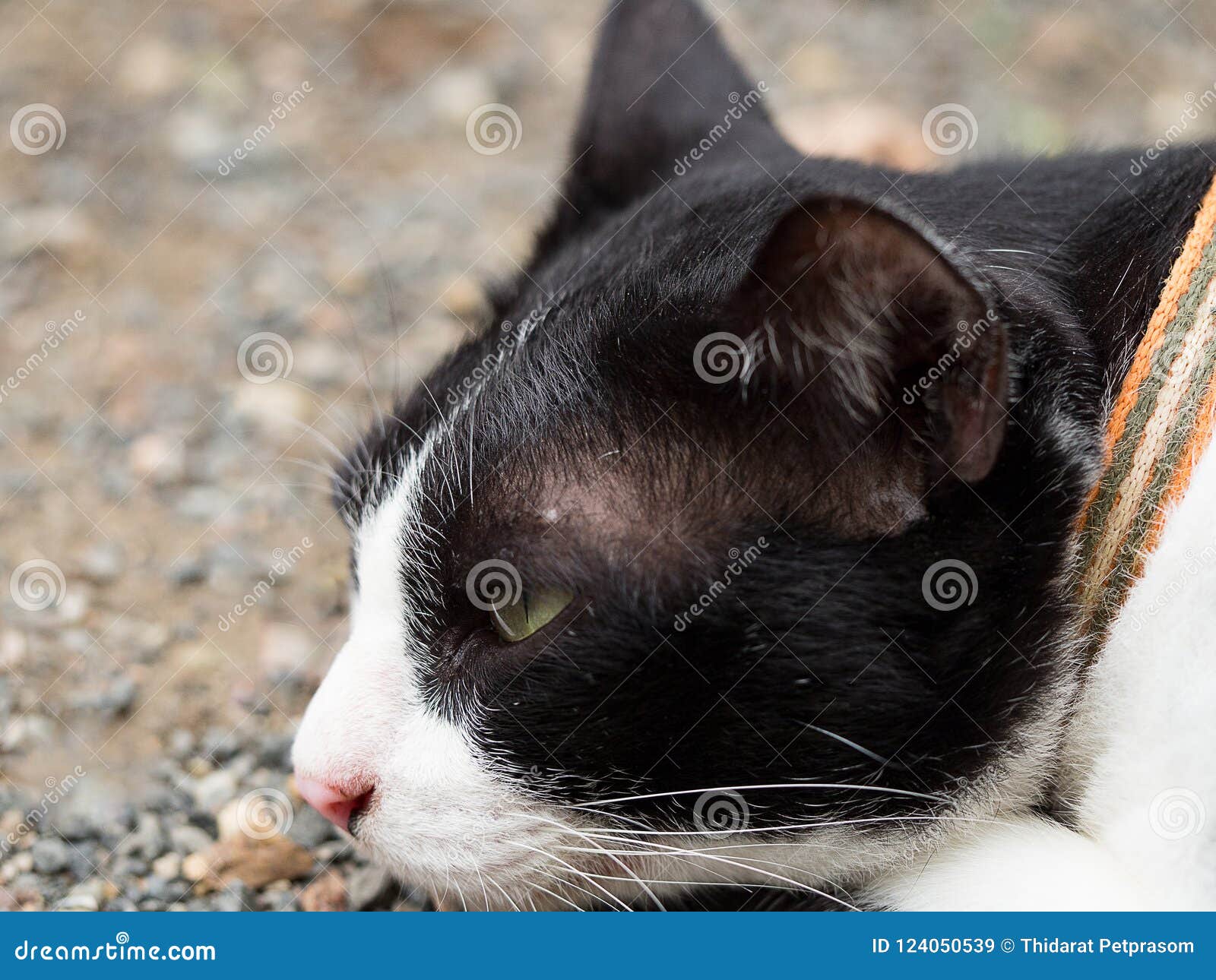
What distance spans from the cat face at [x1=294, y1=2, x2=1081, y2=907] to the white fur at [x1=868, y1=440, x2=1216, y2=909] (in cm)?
6

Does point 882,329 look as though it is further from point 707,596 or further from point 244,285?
point 244,285

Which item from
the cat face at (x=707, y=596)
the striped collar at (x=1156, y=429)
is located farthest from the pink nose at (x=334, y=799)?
the striped collar at (x=1156, y=429)

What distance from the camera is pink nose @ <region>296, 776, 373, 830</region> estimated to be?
143 centimetres

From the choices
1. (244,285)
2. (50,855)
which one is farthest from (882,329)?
(244,285)

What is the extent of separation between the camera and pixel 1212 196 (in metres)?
1.41

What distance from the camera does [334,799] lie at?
1.44 m

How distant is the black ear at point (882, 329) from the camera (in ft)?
3.67

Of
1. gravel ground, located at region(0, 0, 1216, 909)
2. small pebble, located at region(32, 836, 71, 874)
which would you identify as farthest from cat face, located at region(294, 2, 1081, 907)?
small pebble, located at region(32, 836, 71, 874)

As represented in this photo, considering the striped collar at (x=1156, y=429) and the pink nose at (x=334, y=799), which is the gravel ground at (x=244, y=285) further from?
the striped collar at (x=1156, y=429)

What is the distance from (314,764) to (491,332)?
25.4 inches

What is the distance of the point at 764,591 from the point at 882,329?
0.33 meters

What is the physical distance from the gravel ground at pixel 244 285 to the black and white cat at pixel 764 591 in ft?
1.31

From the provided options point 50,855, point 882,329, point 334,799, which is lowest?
point 50,855

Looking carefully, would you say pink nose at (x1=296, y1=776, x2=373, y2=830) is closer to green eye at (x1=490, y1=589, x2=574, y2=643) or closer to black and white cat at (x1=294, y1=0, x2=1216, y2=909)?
black and white cat at (x1=294, y1=0, x2=1216, y2=909)
